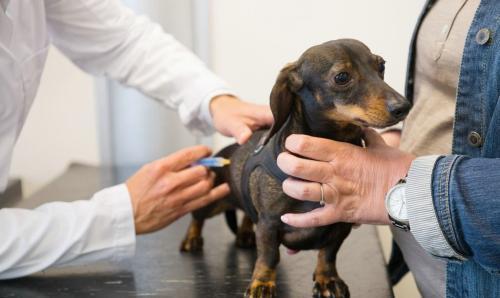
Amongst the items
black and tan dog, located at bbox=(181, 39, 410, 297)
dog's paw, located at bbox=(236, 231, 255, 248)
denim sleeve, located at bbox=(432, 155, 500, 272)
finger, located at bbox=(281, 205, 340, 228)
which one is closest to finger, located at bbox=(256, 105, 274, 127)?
black and tan dog, located at bbox=(181, 39, 410, 297)

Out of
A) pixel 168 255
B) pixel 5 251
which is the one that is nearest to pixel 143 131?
pixel 168 255

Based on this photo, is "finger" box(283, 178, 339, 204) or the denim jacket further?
"finger" box(283, 178, 339, 204)

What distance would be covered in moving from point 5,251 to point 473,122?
2.31ft

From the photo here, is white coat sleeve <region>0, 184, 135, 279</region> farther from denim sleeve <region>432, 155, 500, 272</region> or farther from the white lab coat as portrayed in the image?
denim sleeve <region>432, 155, 500, 272</region>

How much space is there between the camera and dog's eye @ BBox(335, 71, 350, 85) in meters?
0.73

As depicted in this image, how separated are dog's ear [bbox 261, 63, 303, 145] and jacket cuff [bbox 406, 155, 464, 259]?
0.20m

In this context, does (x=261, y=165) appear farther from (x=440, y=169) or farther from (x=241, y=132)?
(x=440, y=169)

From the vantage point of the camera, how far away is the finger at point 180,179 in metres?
1.03

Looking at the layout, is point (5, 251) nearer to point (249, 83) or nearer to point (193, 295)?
point (193, 295)

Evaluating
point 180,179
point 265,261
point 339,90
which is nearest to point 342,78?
point 339,90

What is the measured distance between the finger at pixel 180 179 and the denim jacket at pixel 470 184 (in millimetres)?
461

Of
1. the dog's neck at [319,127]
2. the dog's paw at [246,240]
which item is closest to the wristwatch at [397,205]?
the dog's neck at [319,127]

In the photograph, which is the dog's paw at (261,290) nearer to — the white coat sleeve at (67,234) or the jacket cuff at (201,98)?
the white coat sleeve at (67,234)

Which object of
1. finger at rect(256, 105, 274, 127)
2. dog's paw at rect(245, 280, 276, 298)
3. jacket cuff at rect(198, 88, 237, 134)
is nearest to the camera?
dog's paw at rect(245, 280, 276, 298)
